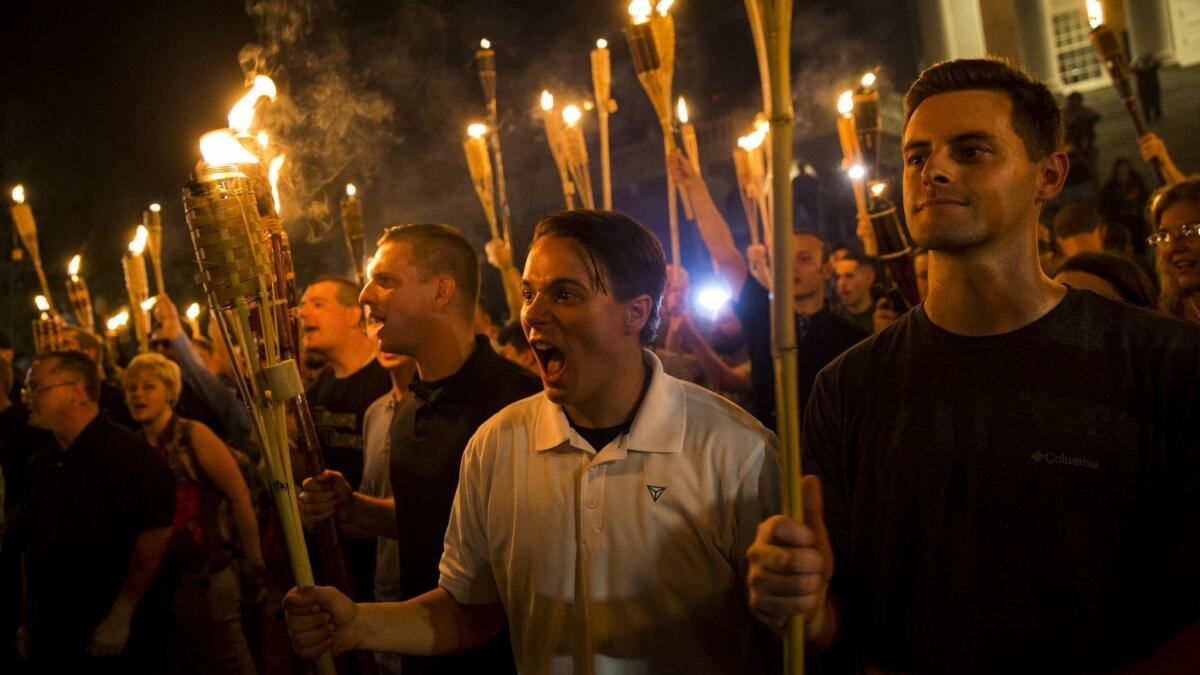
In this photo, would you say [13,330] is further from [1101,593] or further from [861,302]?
[1101,593]

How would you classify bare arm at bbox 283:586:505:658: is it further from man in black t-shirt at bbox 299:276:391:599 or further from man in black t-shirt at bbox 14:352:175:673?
man in black t-shirt at bbox 14:352:175:673

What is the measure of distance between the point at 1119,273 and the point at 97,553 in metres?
5.27

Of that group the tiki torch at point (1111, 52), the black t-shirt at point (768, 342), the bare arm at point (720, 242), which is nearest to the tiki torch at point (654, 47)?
the bare arm at point (720, 242)

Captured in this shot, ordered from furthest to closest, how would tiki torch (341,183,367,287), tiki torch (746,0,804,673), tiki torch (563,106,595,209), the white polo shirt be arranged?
tiki torch (563,106,595,209) → tiki torch (341,183,367,287) → the white polo shirt → tiki torch (746,0,804,673)

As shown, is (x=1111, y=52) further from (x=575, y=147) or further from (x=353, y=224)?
(x=353, y=224)

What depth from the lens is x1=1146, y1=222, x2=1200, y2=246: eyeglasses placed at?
3.70 m

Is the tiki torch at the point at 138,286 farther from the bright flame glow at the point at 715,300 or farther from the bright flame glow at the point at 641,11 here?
the bright flame glow at the point at 715,300

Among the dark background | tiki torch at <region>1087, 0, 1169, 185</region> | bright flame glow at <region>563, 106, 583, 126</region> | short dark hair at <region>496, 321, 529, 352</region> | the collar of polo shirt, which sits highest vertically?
the dark background

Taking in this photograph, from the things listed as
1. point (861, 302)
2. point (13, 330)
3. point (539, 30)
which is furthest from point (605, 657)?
point (13, 330)

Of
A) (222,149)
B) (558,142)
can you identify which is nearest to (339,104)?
(558,142)

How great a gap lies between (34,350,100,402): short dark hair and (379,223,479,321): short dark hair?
2604mm

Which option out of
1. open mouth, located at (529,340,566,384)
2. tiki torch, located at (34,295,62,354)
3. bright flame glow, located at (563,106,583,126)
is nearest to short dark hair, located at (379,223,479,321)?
open mouth, located at (529,340,566,384)

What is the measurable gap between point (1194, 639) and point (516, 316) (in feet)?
17.3

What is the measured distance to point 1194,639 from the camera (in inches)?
75.7
